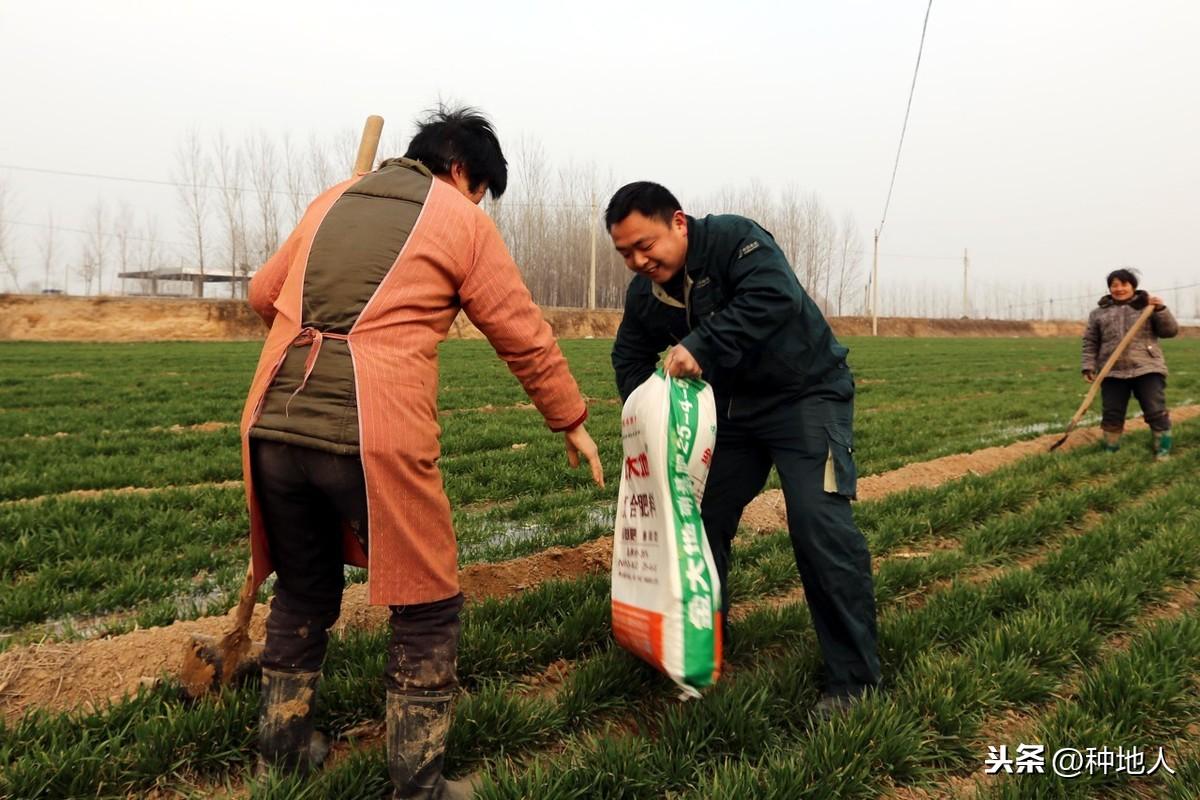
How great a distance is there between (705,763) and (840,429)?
118 centimetres

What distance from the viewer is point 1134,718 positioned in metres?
2.48

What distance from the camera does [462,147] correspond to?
221cm

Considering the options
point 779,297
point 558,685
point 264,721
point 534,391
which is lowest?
point 558,685

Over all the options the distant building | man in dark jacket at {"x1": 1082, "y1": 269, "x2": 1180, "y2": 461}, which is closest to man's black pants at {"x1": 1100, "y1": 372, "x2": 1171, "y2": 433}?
man in dark jacket at {"x1": 1082, "y1": 269, "x2": 1180, "y2": 461}

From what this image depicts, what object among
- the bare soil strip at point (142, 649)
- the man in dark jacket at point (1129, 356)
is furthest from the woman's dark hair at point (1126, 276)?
the bare soil strip at point (142, 649)

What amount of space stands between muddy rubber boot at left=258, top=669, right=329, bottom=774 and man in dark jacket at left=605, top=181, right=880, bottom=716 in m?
1.45

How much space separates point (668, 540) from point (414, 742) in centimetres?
89

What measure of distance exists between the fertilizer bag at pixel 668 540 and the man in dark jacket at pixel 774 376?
158mm

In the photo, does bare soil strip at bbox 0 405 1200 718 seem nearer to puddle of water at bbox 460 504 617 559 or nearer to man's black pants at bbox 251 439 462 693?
puddle of water at bbox 460 504 617 559

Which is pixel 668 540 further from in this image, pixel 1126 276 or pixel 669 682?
pixel 1126 276

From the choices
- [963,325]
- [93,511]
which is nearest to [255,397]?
[93,511]

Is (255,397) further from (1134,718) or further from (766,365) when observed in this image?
(1134,718)

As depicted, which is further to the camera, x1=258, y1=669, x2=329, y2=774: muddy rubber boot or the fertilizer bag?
the fertilizer bag

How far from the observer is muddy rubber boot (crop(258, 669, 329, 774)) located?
2057mm
